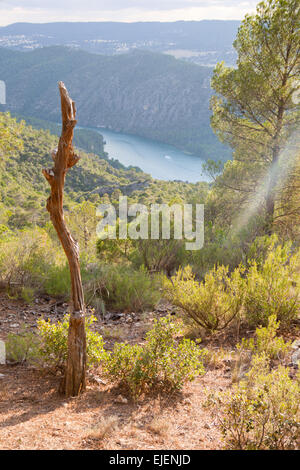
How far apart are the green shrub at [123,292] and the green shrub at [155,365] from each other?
2.14m

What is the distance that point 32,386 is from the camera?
2.91 metres

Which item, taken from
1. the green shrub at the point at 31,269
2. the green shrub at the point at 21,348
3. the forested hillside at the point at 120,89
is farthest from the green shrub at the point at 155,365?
the forested hillside at the point at 120,89

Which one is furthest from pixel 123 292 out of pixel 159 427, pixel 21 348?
pixel 159 427

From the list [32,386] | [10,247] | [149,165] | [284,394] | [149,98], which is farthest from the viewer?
[149,98]

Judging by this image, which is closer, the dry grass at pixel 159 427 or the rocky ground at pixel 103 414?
the rocky ground at pixel 103 414

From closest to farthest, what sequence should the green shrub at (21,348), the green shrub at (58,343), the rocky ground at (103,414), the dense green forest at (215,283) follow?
the rocky ground at (103,414), the dense green forest at (215,283), the green shrub at (58,343), the green shrub at (21,348)

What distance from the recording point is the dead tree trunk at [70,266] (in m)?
2.38

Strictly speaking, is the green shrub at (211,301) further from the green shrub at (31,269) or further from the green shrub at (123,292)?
the green shrub at (31,269)

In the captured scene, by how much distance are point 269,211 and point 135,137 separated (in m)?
101

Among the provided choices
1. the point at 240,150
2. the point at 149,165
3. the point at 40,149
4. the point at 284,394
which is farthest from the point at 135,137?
the point at 284,394

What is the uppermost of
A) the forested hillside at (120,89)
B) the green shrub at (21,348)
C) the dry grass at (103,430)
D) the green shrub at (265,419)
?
the forested hillside at (120,89)

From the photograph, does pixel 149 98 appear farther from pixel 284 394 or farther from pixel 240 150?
pixel 284 394

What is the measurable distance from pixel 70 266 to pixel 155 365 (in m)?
1.05

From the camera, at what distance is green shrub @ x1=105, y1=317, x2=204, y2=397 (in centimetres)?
275
